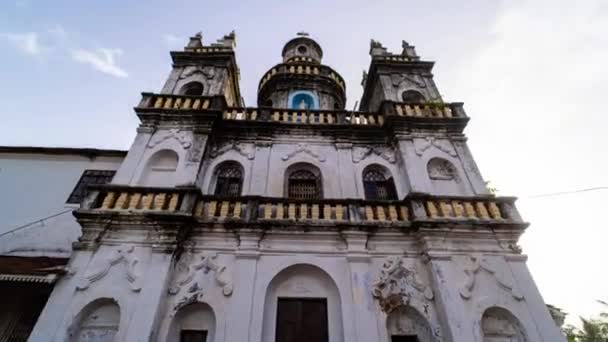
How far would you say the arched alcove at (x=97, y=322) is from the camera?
714cm

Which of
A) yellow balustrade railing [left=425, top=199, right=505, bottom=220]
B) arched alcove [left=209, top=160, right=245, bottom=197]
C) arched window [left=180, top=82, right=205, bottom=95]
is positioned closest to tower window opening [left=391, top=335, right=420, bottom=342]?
yellow balustrade railing [left=425, top=199, right=505, bottom=220]

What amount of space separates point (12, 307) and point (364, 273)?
1120 cm

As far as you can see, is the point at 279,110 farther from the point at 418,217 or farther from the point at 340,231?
the point at 418,217

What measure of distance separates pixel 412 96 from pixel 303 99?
5.90 meters

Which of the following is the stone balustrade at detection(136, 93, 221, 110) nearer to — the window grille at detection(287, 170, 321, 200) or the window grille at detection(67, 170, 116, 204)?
the window grille at detection(67, 170, 116, 204)

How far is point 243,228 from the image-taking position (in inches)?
337

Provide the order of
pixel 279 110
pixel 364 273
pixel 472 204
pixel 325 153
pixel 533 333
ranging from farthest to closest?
pixel 279 110, pixel 325 153, pixel 472 204, pixel 364 273, pixel 533 333

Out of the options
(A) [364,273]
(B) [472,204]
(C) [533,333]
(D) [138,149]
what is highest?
(D) [138,149]

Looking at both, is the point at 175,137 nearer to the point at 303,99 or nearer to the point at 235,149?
the point at 235,149

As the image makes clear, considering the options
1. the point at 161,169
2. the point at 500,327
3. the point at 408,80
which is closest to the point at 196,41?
the point at 161,169

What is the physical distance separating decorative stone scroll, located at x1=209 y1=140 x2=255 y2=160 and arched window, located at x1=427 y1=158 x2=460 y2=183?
7149 mm

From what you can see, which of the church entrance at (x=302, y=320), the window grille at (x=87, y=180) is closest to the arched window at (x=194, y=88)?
the window grille at (x=87, y=180)

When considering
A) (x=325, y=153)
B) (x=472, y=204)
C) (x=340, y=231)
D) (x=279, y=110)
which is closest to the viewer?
(x=340, y=231)

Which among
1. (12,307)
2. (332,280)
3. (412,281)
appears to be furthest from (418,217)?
(12,307)
